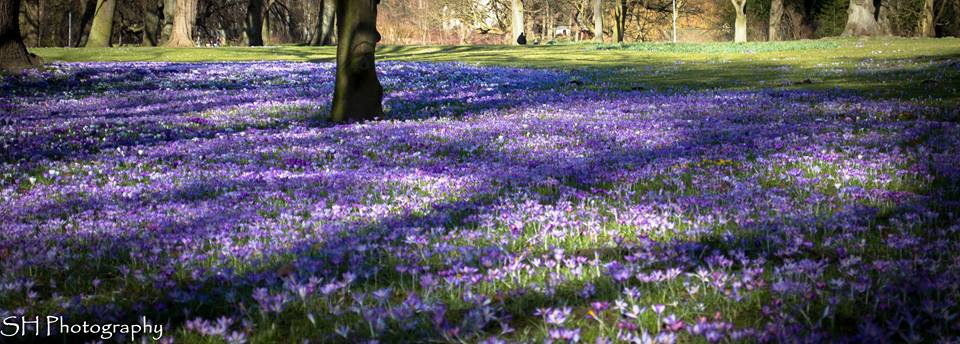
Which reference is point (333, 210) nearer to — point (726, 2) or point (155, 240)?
point (155, 240)

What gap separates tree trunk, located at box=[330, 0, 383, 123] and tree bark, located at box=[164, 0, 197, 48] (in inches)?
1388

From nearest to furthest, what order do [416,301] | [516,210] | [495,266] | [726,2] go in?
1. [416,301]
2. [495,266]
3. [516,210]
4. [726,2]

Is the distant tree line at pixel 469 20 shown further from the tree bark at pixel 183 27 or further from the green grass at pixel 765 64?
the green grass at pixel 765 64

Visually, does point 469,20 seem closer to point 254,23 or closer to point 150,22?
point 254,23

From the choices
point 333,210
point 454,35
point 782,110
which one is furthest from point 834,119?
point 454,35

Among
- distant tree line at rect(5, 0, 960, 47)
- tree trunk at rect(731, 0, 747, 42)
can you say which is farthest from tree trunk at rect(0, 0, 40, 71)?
tree trunk at rect(731, 0, 747, 42)

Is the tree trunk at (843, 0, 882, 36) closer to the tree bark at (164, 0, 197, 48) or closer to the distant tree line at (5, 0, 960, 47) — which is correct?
the distant tree line at (5, 0, 960, 47)

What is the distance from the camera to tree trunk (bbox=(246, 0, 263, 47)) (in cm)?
5966

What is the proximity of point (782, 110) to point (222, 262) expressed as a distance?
1249cm

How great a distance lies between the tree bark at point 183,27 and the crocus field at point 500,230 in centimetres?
3499

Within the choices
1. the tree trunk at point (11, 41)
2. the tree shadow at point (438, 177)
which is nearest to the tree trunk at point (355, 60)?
the tree shadow at point (438, 177)

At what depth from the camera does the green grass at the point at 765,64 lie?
20.6 meters

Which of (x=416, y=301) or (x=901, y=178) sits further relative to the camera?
(x=901, y=178)

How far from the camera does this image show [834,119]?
502 inches
